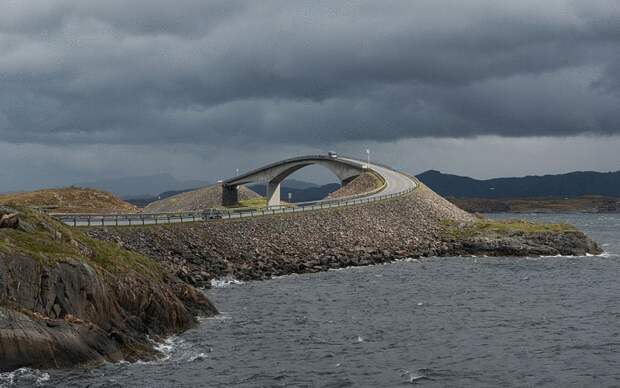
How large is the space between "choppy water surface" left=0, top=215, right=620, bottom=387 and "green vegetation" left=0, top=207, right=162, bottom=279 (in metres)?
6.27

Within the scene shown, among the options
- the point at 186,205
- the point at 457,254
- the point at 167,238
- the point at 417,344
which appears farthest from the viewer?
the point at 186,205

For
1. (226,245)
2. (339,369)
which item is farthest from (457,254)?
(339,369)

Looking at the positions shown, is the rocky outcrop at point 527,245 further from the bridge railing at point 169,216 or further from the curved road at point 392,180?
the curved road at point 392,180

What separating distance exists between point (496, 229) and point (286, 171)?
214ft

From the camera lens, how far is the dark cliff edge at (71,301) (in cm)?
3522

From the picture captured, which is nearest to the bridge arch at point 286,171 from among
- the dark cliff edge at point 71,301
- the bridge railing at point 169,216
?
the bridge railing at point 169,216

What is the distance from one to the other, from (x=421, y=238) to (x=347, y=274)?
2785cm

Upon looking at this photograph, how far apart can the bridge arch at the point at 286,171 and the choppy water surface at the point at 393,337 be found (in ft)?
272

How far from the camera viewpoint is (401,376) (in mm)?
36656

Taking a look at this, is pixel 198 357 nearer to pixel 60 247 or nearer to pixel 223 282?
pixel 60 247

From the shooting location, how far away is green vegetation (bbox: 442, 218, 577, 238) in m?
104

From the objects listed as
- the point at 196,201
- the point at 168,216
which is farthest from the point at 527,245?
the point at 196,201

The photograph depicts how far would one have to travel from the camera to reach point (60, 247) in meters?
44.2

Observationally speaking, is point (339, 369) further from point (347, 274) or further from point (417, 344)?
point (347, 274)
